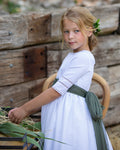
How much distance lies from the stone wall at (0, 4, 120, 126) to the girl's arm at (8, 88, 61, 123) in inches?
28.0

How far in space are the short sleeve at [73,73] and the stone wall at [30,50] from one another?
0.76 metres

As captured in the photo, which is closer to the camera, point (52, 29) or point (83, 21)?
point (83, 21)

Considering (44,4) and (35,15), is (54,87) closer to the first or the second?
(35,15)

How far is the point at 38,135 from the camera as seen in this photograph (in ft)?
6.42

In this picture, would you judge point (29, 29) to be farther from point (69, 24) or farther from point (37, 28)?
point (69, 24)

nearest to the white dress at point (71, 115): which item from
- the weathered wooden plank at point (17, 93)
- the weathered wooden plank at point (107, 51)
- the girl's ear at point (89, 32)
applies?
the girl's ear at point (89, 32)

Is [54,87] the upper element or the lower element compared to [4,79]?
lower

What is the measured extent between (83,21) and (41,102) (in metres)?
0.68

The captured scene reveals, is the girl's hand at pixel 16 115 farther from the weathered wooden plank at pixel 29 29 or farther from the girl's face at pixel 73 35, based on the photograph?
the weathered wooden plank at pixel 29 29

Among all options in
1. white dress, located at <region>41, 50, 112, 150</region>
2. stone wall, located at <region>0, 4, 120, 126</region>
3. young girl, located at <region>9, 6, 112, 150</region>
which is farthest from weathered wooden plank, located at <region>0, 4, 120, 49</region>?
white dress, located at <region>41, 50, 112, 150</region>

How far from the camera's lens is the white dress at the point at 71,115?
2.22m

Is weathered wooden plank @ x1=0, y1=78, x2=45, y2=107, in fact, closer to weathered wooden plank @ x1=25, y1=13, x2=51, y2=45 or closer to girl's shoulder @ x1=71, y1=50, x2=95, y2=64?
weathered wooden plank @ x1=25, y1=13, x2=51, y2=45

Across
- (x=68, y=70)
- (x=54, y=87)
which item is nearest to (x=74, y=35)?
(x=68, y=70)

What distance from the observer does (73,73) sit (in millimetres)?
2238
